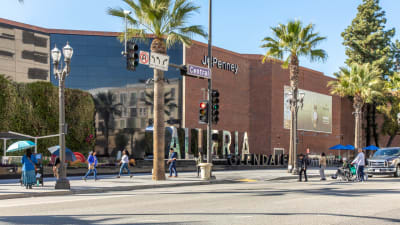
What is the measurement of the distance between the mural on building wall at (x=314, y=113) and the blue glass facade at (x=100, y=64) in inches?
761

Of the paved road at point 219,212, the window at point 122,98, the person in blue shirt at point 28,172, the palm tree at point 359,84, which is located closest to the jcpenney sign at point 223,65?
the window at point 122,98

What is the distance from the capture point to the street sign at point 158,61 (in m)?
21.4

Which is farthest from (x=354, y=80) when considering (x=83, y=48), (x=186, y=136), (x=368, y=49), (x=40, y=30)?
(x=40, y=30)

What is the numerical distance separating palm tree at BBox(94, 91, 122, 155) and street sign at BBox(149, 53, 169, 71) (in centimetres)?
2665

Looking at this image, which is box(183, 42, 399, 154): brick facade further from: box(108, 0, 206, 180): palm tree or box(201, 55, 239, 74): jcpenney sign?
box(108, 0, 206, 180): palm tree

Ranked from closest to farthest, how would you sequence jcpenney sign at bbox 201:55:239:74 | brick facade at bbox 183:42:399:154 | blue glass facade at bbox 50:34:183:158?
blue glass facade at bbox 50:34:183:158, brick facade at bbox 183:42:399:154, jcpenney sign at bbox 201:55:239:74

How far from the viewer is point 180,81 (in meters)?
48.5

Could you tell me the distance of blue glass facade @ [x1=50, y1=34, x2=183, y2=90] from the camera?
47250 mm

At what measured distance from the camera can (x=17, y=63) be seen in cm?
4381

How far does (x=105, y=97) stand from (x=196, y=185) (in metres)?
27.7

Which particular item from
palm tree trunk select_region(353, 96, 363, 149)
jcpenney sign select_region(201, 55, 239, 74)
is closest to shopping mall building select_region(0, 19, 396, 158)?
jcpenney sign select_region(201, 55, 239, 74)

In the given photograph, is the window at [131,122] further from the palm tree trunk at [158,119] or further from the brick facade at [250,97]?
the palm tree trunk at [158,119]

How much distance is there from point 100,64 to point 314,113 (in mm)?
30346

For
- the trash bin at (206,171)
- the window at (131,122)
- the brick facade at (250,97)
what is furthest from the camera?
the brick facade at (250,97)
